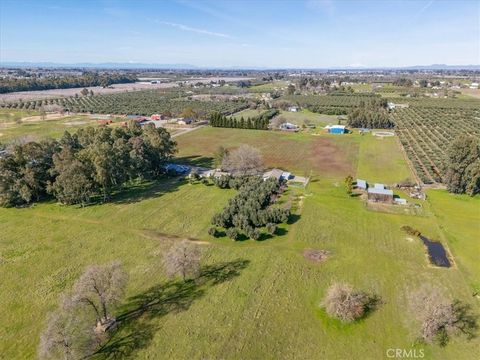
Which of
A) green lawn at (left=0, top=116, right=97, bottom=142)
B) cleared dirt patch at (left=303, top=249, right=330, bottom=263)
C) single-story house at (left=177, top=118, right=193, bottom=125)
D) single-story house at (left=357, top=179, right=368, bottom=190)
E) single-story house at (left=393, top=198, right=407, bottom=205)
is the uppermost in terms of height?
single-story house at (left=177, top=118, right=193, bottom=125)

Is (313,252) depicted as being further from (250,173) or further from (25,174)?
(25,174)

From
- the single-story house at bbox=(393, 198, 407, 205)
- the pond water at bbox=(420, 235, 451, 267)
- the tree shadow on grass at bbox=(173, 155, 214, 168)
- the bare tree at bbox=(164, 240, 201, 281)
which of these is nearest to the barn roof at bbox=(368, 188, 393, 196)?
the single-story house at bbox=(393, 198, 407, 205)

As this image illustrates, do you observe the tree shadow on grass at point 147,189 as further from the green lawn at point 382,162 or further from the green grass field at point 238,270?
the green lawn at point 382,162

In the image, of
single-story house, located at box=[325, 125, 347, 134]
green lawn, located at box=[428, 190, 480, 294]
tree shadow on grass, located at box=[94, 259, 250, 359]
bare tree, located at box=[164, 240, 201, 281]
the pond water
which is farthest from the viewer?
single-story house, located at box=[325, 125, 347, 134]

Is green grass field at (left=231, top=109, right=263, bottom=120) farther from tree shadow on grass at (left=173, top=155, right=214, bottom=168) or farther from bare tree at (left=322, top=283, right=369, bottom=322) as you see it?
bare tree at (left=322, top=283, right=369, bottom=322)

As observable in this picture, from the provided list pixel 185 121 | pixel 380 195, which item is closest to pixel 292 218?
pixel 380 195
